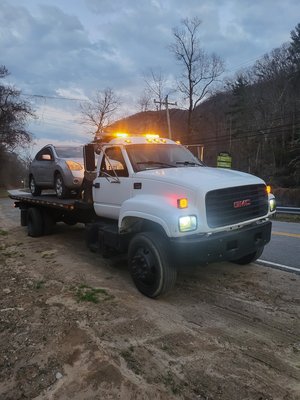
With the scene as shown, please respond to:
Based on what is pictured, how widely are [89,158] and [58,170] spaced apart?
7.59 ft

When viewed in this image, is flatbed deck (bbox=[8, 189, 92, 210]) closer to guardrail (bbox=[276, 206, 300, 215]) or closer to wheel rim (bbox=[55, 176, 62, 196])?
wheel rim (bbox=[55, 176, 62, 196])

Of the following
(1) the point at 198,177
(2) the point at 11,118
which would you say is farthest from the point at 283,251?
(2) the point at 11,118

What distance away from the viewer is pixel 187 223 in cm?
494

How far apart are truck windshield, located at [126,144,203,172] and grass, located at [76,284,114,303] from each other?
193cm

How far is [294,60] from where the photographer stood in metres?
52.8

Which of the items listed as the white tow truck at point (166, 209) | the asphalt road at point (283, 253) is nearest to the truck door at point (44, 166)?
the white tow truck at point (166, 209)

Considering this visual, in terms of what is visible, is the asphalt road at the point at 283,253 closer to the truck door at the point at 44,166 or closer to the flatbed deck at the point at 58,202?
the flatbed deck at the point at 58,202

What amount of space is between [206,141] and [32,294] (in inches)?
2091

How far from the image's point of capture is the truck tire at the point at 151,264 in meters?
5.18

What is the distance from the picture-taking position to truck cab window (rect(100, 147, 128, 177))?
6410 millimetres

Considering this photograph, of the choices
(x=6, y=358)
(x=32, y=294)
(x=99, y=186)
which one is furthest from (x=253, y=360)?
(x=99, y=186)

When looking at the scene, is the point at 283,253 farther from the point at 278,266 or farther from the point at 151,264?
the point at 151,264

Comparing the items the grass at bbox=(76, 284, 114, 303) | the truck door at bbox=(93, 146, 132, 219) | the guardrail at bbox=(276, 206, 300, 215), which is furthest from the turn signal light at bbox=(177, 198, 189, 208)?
the guardrail at bbox=(276, 206, 300, 215)

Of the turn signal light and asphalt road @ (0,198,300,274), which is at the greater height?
the turn signal light
